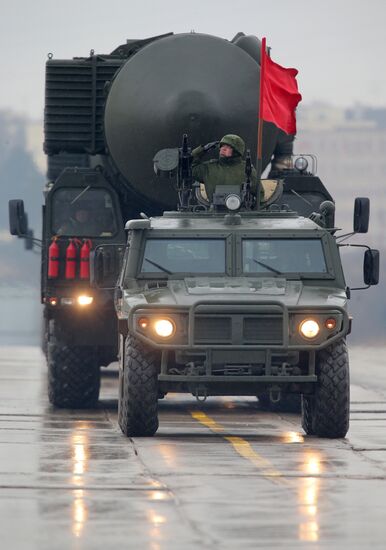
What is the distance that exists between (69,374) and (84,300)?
3.07 ft

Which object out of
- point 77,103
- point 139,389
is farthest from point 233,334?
point 77,103

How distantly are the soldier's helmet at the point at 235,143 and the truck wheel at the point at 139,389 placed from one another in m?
4.29

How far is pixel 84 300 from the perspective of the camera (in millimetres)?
21219

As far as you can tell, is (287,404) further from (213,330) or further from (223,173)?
(213,330)

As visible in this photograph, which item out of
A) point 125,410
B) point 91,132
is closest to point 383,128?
point 91,132

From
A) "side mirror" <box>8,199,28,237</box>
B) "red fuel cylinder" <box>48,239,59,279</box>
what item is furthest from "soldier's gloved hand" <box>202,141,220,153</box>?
"side mirror" <box>8,199,28,237</box>

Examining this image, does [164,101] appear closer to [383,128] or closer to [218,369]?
[218,369]

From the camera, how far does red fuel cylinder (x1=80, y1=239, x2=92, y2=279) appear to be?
21.2m

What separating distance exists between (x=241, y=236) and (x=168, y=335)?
2000mm

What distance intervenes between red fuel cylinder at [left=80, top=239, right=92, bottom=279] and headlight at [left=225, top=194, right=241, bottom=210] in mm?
3210

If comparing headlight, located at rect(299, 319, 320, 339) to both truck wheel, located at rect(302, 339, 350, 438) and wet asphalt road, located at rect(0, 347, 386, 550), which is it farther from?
wet asphalt road, located at rect(0, 347, 386, 550)

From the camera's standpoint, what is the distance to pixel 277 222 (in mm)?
18219

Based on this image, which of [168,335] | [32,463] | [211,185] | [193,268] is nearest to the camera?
[32,463]

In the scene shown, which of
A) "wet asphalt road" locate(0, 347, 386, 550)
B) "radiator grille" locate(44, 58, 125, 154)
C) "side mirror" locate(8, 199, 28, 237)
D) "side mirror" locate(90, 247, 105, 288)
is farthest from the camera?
"radiator grille" locate(44, 58, 125, 154)
